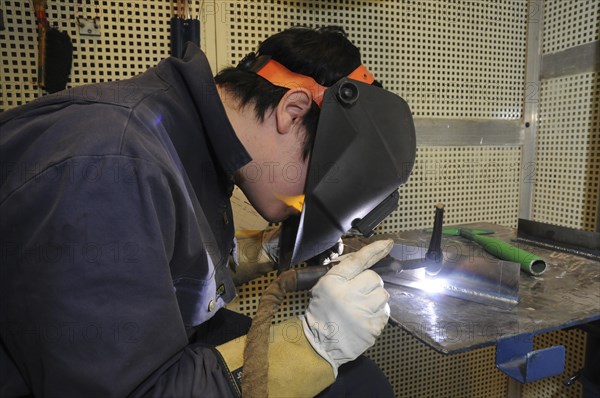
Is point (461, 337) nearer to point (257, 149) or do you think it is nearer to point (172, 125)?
point (257, 149)

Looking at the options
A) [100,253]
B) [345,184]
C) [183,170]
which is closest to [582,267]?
[345,184]

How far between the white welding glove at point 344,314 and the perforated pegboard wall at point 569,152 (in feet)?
4.65

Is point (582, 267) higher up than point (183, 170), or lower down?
lower down

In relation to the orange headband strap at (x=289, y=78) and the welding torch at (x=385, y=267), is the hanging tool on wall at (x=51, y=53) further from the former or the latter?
the welding torch at (x=385, y=267)

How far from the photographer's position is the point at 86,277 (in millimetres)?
579

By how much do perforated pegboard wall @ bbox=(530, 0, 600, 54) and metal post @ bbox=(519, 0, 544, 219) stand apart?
21 millimetres

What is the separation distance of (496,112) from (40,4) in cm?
195

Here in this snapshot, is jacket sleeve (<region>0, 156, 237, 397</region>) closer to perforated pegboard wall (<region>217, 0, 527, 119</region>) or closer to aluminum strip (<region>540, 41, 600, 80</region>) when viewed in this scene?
perforated pegboard wall (<region>217, 0, 527, 119</region>)


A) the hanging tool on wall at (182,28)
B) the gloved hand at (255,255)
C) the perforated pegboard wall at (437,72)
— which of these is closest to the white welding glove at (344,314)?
the gloved hand at (255,255)

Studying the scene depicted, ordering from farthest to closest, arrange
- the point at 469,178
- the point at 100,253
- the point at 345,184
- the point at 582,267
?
the point at 469,178 < the point at 582,267 < the point at 345,184 < the point at 100,253

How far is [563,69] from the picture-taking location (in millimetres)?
1864

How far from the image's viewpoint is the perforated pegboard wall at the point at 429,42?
1.52 m

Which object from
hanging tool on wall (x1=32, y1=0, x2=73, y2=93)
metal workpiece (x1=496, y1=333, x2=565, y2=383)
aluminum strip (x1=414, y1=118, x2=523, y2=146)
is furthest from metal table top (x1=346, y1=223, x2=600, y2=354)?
hanging tool on wall (x1=32, y1=0, x2=73, y2=93)

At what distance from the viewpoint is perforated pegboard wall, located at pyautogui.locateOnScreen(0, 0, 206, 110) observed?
1.26 m
